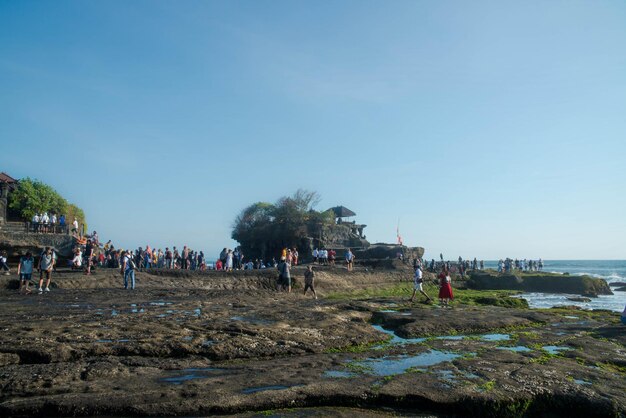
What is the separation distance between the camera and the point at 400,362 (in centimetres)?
857

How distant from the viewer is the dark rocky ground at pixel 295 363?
6.05 m

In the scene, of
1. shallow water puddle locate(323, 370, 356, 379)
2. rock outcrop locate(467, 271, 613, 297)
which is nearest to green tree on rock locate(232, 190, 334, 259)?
rock outcrop locate(467, 271, 613, 297)

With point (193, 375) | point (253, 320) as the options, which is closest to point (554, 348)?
point (253, 320)

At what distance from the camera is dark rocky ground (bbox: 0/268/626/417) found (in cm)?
605

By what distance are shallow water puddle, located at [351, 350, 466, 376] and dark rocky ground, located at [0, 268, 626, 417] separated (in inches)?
1.7

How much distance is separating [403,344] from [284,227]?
1579 inches

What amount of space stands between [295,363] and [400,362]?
2.15 meters

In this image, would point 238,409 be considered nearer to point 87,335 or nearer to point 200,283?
point 87,335

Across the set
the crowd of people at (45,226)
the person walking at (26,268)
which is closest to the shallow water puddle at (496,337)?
the person walking at (26,268)

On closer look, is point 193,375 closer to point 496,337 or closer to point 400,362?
point 400,362

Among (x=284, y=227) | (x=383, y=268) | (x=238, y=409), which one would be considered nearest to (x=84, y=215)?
(x=284, y=227)

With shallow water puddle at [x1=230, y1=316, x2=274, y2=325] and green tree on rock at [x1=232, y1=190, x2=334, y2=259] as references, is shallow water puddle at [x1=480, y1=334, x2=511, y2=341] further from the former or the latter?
green tree on rock at [x1=232, y1=190, x2=334, y2=259]

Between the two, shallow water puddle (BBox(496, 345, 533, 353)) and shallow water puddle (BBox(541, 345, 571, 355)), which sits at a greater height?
shallow water puddle (BBox(496, 345, 533, 353))

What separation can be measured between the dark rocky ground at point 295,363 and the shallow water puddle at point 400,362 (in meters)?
0.04
